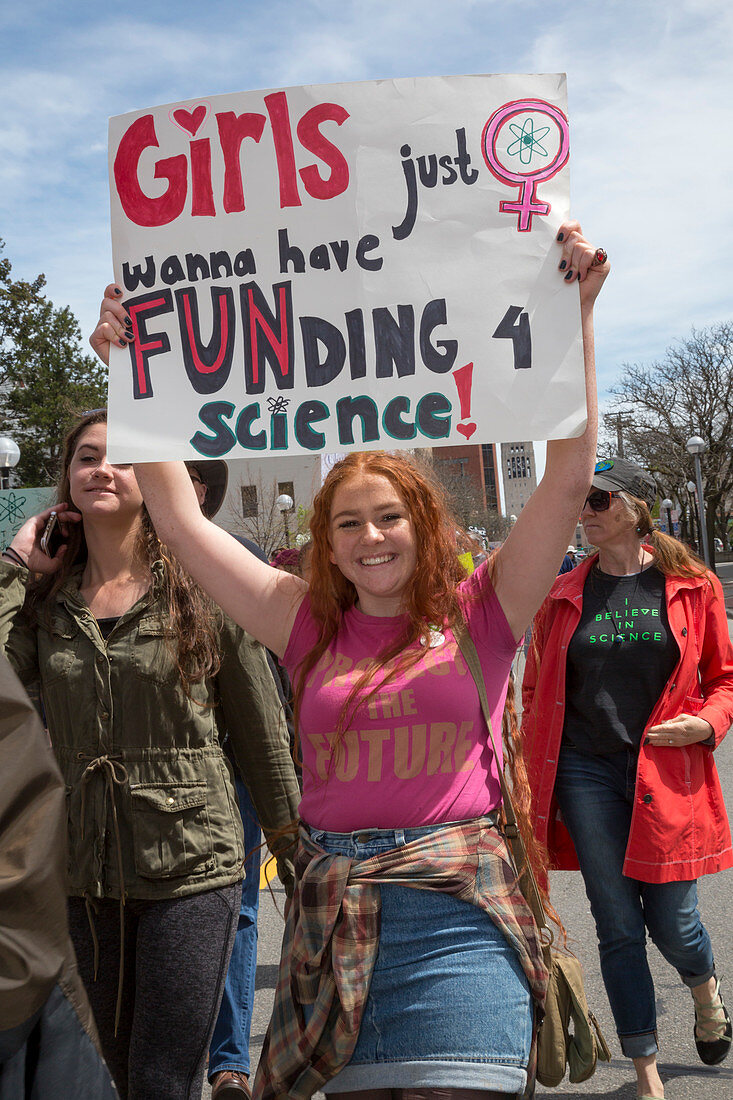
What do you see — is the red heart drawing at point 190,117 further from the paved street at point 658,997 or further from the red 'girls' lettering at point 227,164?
the paved street at point 658,997

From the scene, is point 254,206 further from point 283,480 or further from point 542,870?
point 283,480

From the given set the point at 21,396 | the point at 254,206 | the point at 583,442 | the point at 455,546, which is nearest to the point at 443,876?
the point at 455,546

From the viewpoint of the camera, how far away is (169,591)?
2867mm

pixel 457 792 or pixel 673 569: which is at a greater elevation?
pixel 673 569

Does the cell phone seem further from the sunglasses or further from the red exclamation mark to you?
the sunglasses

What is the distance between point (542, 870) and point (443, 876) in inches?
20.9

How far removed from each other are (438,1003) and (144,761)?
100cm

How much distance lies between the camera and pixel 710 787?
371cm

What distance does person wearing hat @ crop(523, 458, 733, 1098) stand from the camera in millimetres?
3502

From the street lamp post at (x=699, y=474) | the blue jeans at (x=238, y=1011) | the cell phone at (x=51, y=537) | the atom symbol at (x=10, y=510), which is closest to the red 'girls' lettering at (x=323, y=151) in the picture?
the cell phone at (x=51, y=537)

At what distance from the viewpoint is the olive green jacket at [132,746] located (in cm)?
262

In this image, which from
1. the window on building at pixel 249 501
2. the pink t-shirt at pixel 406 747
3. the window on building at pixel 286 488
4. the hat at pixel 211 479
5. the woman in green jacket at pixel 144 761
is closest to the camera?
the pink t-shirt at pixel 406 747

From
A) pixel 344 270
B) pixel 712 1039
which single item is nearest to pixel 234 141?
pixel 344 270

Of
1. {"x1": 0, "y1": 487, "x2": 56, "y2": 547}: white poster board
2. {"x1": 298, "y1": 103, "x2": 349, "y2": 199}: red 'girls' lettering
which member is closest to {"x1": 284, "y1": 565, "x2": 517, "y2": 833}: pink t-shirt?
{"x1": 298, "y1": 103, "x2": 349, "y2": 199}: red 'girls' lettering
